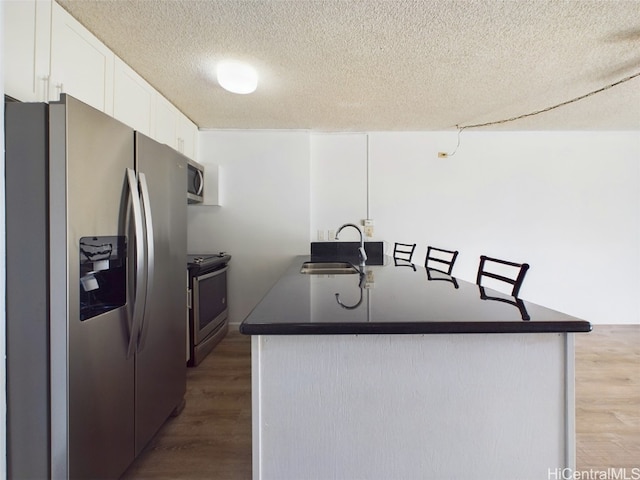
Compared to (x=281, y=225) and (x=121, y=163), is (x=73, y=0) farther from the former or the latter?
(x=281, y=225)

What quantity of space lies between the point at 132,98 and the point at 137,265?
1433 mm

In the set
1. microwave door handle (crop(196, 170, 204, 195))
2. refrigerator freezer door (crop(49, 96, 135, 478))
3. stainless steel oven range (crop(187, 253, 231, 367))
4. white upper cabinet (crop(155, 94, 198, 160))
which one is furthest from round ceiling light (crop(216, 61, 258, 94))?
stainless steel oven range (crop(187, 253, 231, 367))

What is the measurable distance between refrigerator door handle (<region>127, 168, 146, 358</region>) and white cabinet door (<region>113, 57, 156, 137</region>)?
95 centimetres

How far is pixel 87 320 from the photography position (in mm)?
1072

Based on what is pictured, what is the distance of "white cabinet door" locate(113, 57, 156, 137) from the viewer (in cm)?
190

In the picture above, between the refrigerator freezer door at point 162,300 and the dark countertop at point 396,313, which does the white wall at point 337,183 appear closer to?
the refrigerator freezer door at point 162,300

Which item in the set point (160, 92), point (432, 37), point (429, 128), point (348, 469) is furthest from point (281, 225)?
point (348, 469)

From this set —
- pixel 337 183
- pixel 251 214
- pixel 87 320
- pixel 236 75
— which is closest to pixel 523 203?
pixel 337 183

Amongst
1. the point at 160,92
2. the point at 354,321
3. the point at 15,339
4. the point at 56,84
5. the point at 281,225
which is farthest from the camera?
the point at 281,225

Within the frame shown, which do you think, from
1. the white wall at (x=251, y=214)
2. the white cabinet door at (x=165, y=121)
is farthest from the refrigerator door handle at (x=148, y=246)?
the white wall at (x=251, y=214)

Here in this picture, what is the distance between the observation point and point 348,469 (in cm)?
82

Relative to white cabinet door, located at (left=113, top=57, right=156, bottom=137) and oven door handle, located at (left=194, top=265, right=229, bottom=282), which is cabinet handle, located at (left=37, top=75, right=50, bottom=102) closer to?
white cabinet door, located at (left=113, top=57, right=156, bottom=137)

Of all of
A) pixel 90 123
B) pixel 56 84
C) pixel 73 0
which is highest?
pixel 73 0

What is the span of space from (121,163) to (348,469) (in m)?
1.34
